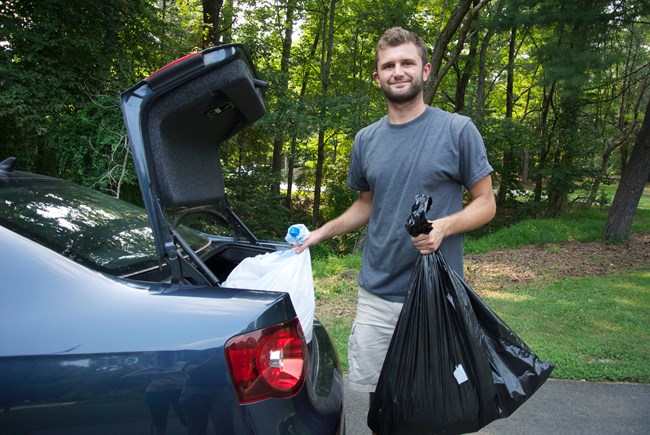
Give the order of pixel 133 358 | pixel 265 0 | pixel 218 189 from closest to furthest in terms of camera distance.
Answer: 1. pixel 133 358
2. pixel 218 189
3. pixel 265 0

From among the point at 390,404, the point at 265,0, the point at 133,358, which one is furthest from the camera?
the point at 265,0

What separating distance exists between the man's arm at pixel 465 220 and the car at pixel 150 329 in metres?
0.58

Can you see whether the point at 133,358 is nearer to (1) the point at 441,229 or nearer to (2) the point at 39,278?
(2) the point at 39,278

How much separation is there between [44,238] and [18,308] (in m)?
0.32

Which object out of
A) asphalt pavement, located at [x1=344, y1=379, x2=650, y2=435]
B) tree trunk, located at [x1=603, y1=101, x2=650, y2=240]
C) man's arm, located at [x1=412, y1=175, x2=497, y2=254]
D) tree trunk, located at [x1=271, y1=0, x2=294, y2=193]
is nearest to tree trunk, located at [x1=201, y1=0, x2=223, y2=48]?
tree trunk, located at [x1=271, y1=0, x2=294, y2=193]

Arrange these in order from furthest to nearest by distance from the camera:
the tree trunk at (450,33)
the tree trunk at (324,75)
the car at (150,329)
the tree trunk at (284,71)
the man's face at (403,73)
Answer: the tree trunk at (324,75) → the tree trunk at (284,71) → the tree trunk at (450,33) → the man's face at (403,73) → the car at (150,329)

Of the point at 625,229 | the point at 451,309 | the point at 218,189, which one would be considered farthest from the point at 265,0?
the point at 451,309

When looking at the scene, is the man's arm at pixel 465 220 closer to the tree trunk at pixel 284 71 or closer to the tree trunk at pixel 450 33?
the tree trunk at pixel 450 33

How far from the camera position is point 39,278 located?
64.6 inches

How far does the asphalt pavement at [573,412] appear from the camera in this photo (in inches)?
113

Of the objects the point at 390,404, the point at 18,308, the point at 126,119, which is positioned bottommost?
the point at 390,404

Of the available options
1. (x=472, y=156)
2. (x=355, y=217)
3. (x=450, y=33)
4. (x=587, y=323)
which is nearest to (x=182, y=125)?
(x=355, y=217)

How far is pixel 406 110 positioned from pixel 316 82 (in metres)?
16.2

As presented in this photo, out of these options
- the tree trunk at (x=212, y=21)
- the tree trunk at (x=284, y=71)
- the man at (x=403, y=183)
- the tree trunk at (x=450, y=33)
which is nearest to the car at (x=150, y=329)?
the man at (x=403, y=183)
